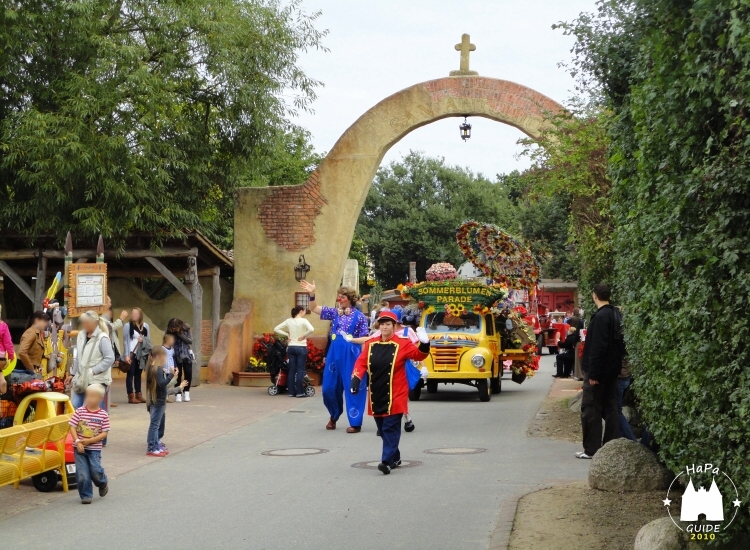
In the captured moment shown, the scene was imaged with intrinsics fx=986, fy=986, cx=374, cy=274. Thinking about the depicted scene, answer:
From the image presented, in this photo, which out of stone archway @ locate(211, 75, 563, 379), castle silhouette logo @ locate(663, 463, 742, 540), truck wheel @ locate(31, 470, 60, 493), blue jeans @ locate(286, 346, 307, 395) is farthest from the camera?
stone archway @ locate(211, 75, 563, 379)

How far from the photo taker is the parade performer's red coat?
1070 cm

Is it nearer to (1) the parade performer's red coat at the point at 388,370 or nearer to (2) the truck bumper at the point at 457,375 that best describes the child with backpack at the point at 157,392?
(1) the parade performer's red coat at the point at 388,370

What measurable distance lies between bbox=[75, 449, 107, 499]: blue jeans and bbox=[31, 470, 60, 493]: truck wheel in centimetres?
79

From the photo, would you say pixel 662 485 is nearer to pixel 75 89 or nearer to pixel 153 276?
pixel 75 89

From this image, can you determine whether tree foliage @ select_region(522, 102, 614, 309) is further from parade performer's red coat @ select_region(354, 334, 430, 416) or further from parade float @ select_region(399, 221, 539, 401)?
parade performer's red coat @ select_region(354, 334, 430, 416)

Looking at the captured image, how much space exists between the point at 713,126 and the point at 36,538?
19.8 ft

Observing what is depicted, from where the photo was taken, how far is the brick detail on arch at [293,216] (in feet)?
77.3

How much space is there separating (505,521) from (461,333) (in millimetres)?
11575

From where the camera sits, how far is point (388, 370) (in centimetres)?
1091

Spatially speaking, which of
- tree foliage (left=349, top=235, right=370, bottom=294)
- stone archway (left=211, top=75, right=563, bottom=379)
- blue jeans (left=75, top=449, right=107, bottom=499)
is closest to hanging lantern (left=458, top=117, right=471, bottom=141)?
stone archway (left=211, top=75, right=563, bottom=379)

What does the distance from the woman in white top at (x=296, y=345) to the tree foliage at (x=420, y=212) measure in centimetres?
4207

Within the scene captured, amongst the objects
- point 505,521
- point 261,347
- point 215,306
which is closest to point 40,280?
point 215,306

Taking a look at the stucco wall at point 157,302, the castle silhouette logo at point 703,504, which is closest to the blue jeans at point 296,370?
the stucco wall at point 157,302

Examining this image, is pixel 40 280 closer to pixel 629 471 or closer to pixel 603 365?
pixel 603 365
